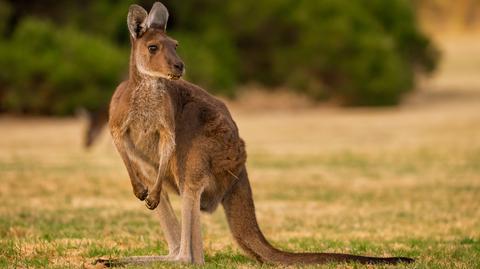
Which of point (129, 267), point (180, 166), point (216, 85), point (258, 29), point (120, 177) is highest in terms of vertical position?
point (258, 29)

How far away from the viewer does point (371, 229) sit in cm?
976

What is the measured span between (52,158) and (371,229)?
1051 centimetres

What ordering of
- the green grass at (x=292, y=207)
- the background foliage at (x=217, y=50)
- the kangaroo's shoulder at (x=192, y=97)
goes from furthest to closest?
the background foliage at (x=217, y=50)
the green grass at (x=292, y=207)
the kangaroo's shoulder at (x=192, y=97)

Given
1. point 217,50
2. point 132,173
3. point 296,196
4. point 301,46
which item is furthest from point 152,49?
point 301,46

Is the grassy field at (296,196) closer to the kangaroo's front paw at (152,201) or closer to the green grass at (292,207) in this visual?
the green grass at (292,207)

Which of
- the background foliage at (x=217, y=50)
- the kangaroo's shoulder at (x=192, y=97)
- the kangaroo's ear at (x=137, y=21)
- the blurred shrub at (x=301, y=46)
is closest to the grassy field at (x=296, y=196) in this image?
the kangaroo's shoulder at (x=192, y=97)

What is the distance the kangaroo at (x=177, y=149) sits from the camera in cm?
634

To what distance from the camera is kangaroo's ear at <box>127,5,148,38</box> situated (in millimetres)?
6406

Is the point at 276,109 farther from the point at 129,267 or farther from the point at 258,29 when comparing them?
the point at 129,267

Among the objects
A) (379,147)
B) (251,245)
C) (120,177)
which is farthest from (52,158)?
(251,245)

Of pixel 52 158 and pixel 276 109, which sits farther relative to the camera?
pixel 276 109

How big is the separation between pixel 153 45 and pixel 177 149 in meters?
0.70

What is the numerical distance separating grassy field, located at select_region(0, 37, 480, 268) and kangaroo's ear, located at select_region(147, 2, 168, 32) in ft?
5.36

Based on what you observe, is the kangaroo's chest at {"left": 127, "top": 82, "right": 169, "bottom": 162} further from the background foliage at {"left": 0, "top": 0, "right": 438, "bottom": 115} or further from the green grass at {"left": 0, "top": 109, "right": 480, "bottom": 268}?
the background foliage at {"left": 0, "top": 0, "right": 438, "bottom": 115}
